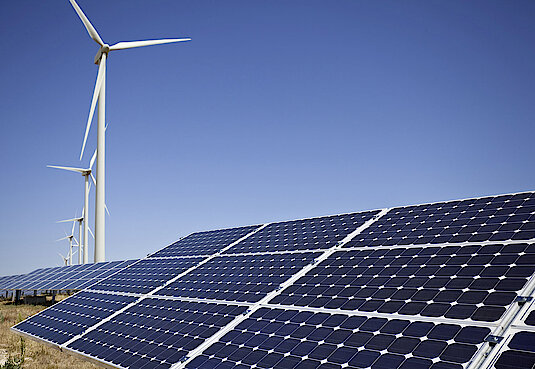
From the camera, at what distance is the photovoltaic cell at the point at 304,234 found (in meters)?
19.8

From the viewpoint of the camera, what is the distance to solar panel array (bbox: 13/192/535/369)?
33.8 feet

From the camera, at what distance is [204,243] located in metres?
26.7

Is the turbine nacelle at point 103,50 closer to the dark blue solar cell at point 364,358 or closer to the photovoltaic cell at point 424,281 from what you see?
the photovoltaic cell at point 424,281

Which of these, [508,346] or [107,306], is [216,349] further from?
[107,306]

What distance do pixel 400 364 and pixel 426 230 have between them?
311 inches

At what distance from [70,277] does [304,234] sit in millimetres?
25450

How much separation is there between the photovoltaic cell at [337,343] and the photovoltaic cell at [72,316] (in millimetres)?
8154

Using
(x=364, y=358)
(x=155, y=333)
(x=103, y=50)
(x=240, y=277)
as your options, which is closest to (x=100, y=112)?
(x=103, y=50)

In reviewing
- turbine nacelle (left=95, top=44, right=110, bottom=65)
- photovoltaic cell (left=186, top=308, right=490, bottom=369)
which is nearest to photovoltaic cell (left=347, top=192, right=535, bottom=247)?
photovoltaic cell (left=186, top=308, right=490, bottom=369)

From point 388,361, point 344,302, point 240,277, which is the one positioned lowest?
point 240,277

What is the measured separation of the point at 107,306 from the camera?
20562mm

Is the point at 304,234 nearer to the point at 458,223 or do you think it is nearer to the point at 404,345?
the point at 458,223

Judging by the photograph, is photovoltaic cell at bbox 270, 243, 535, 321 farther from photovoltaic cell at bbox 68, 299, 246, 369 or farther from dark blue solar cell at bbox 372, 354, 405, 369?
photovoltaic cell at bbox 68, 299, 246, 369

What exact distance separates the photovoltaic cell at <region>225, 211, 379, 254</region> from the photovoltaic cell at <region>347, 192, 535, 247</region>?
1.31 meters
